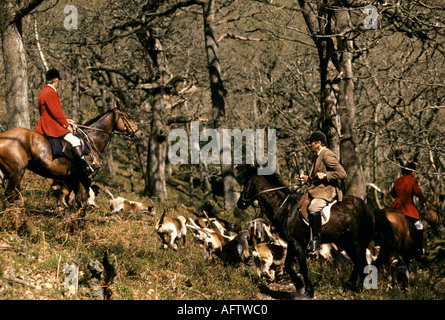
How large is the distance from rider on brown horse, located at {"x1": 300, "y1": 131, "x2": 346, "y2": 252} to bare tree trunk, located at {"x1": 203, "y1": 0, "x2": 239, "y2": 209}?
830 centimetres

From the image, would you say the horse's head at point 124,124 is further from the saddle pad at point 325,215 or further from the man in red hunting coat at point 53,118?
the saddle pad at point 325,215

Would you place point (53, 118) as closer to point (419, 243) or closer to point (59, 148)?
point (59, 148)

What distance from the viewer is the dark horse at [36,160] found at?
7883mm

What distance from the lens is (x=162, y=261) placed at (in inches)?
327

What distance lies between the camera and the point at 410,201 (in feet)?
31.9

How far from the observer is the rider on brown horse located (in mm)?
7414

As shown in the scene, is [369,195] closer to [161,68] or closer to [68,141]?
[161,68]

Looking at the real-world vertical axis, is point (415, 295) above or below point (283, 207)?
below

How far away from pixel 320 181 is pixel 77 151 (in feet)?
16.1

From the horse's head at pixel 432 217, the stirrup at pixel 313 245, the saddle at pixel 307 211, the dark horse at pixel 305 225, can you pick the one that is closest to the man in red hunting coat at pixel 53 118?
the dark horse at pixel 305 225

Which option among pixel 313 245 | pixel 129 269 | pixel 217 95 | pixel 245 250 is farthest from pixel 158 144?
pixel 313 245

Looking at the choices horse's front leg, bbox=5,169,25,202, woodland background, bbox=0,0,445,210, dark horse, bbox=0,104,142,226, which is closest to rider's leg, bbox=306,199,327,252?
woodland background, bbox=0,0,445,210
